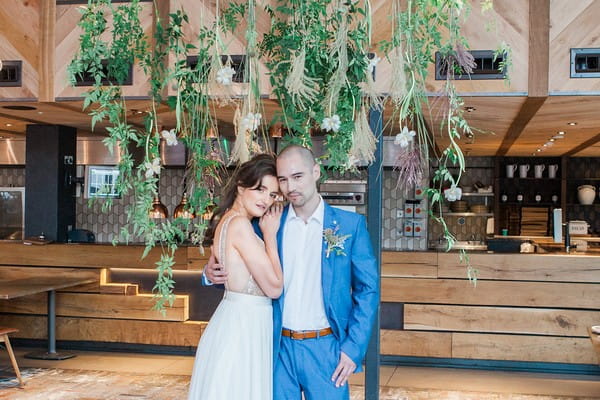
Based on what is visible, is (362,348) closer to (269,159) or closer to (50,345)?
(269,159)

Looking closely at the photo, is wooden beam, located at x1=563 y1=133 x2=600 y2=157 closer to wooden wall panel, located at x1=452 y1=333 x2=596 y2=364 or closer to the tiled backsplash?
the tiled backsplash

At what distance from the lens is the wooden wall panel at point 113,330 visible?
733 cm

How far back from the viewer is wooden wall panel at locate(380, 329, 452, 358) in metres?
6.98

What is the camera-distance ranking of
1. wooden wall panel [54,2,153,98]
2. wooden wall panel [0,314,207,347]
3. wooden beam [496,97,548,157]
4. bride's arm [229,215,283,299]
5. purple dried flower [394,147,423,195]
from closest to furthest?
purple dried flower [394,147,423,195] → bride's arm [229,215,283,299] → wooden beam [496,97,548,157] → wooden wall panel [54,2,153,98] → wooden wall panel [0,314,207,347]

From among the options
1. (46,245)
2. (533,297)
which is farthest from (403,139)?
(46,245)

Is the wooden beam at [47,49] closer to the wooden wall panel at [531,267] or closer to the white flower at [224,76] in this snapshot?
the wooden wall panel at [531,267]

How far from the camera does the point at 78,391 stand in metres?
5.75

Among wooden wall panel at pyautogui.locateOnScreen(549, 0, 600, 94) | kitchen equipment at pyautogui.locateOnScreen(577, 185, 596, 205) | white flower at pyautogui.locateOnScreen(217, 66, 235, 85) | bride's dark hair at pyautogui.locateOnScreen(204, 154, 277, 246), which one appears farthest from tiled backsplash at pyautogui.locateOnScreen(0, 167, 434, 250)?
white flower at pyautogui.locateOnScreen(217, 66, 235, 85)

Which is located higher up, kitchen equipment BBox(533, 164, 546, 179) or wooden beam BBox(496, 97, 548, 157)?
wooden beam BBox(496, 97, 548, 157)

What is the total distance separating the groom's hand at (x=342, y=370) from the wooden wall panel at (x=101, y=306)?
15.5ft

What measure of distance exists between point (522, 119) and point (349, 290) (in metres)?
4.78

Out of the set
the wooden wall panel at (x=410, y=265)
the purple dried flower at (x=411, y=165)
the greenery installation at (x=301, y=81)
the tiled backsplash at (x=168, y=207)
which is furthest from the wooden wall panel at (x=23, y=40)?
the purple dried flower at (x=411, y=165)

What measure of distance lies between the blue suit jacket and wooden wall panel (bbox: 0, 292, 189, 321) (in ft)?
15.4

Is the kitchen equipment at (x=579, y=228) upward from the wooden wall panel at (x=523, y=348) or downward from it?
upward
